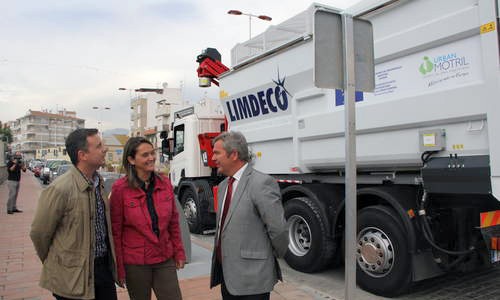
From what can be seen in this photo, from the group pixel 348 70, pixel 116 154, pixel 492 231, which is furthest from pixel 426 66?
pixel 116 154

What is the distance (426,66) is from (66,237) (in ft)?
11.5

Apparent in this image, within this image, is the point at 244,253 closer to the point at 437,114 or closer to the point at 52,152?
the point at 437,114

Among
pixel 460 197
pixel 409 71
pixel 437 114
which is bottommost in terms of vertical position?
pixel 460 197

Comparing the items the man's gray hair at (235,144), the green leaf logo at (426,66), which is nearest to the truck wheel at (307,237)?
the green leaf logo at (426,66)

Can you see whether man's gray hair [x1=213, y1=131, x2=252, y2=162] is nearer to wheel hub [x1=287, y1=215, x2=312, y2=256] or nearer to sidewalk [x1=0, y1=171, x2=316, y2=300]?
sidewalk [x1=0, y1=171, x2=316, y2=300]

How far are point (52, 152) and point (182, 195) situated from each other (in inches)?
3488

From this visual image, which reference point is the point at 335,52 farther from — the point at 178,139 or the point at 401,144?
the point at 178,139

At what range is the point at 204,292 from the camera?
4.50 m

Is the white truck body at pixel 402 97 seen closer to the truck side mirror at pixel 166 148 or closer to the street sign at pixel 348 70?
the street sign at pixel 348 70

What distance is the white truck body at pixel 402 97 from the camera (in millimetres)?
3596

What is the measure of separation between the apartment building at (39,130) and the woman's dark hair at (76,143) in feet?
425

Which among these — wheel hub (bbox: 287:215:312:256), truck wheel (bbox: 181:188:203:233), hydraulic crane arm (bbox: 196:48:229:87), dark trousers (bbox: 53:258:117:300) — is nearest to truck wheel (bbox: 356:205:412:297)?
wheel hub (bbox: 287:215:312:256)

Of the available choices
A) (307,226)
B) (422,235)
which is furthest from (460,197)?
(307,226)

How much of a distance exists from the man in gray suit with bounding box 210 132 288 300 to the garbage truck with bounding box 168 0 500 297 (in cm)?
210
